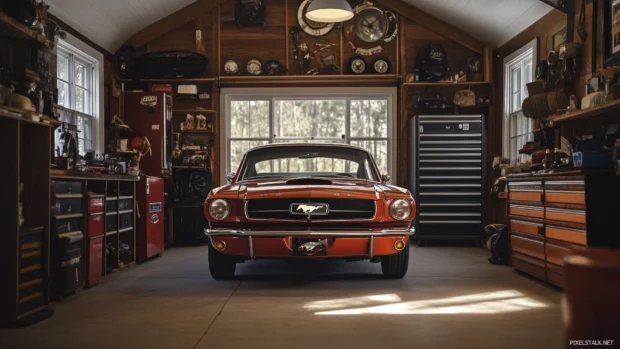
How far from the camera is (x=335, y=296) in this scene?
3928 millimetres

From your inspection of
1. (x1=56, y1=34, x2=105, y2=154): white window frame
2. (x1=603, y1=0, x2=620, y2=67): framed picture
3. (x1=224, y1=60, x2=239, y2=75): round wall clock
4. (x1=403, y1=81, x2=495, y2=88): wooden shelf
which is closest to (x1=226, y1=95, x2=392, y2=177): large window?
(x1=224, y1=60, x2=239, y2=75): round wall clock

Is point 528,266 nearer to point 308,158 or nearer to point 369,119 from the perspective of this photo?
point 308,158

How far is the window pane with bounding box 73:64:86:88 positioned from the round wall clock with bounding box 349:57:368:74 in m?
3.84

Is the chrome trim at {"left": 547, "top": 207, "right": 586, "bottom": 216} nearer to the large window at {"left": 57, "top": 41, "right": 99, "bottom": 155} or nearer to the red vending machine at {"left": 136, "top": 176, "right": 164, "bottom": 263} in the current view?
the red vending machine at {"left": 136, "top": 176, "right": 164, "bottom": 263}

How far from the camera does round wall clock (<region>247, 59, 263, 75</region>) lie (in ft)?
28.8

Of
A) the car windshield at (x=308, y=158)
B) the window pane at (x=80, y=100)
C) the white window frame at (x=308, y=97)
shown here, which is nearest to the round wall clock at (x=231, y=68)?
the white window frame at (x=308, y=97)

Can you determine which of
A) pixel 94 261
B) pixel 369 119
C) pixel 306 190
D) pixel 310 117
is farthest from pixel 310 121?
pixel 94 261

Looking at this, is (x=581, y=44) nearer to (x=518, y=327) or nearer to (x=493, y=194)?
(x=493, y=194)

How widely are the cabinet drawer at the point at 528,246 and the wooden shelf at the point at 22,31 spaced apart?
13.2 feet

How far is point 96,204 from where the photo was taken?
4.56 metres

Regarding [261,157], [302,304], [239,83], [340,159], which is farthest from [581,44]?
[239,83]

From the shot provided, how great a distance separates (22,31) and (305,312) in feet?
8.58

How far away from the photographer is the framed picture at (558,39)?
6.12 metres

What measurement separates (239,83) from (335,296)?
5.52 meters
